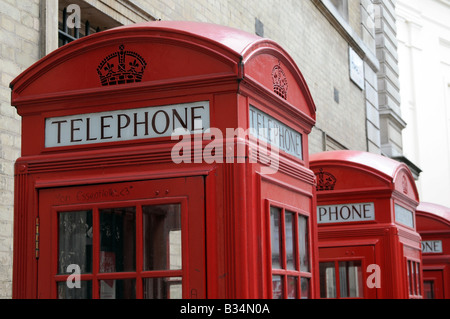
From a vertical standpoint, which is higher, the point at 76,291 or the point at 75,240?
the point at 75,240

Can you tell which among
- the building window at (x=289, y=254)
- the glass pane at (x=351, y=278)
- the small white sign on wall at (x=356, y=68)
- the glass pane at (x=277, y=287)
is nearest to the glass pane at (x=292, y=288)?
the building window at (x=289, y=254)

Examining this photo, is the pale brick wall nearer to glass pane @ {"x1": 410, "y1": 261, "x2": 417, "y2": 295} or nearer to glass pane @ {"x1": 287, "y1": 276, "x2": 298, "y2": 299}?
glass pane @ {"x1": 287, "y1": 276, "x2": 298, "y2": 299}

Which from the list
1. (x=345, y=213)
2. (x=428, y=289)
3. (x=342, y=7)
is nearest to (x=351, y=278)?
(x=345, y=213)

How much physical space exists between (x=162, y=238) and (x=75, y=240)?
1.44 ft

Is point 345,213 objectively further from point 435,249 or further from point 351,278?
point 435,249

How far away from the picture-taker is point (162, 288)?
359cm

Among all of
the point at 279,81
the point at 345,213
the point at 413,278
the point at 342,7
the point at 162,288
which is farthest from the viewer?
the point at 342,7

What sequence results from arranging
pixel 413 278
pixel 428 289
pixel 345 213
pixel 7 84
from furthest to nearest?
1. pixel 428 289
2. pixel 413 278
3. pixel 345 213
4. pixel 7 84

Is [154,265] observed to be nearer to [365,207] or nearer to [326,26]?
[365,207]

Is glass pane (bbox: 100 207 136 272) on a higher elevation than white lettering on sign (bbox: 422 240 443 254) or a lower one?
lower

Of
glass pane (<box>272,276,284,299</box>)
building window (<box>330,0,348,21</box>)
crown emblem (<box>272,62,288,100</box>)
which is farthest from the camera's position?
building window (<box>330,0,348,21</box>)

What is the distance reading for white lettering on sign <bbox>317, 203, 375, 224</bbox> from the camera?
277 inches

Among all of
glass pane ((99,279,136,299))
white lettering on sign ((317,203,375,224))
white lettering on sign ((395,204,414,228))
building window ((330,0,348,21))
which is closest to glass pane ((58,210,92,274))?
glass pane ((99,279,136,299))

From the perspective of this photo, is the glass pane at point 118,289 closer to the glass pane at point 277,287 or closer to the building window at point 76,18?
the glass pane at point 277,287
